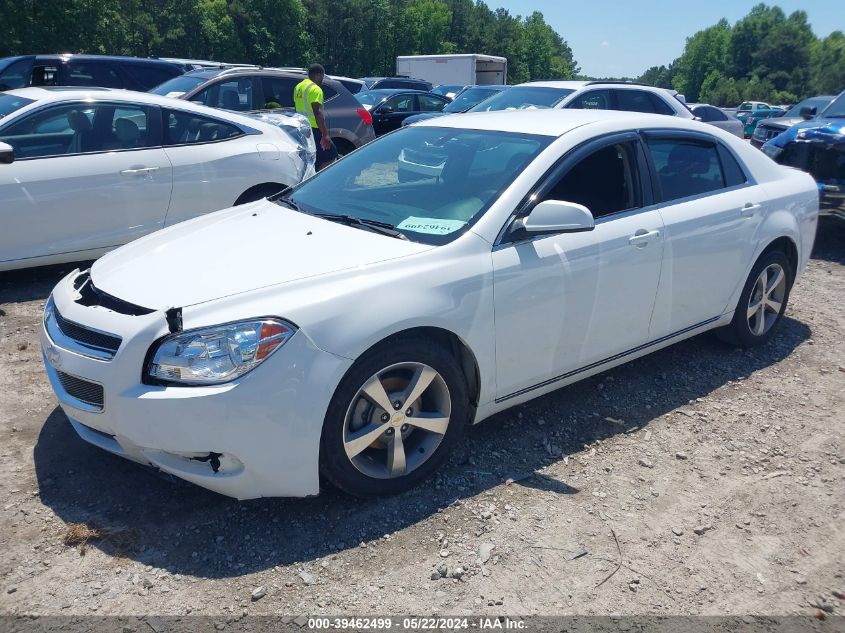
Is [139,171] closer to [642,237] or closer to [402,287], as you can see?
[402,287]

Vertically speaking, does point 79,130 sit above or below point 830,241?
above

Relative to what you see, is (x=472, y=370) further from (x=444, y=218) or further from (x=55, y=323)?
(x=55, y=323)

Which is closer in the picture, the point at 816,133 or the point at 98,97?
the point at 98,97

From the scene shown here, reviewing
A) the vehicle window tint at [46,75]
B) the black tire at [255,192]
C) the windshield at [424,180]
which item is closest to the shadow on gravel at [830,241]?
the windshield at [424,180]

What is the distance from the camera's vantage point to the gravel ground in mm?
2707

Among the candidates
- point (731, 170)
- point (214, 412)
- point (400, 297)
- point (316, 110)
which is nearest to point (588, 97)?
point (316, 110)

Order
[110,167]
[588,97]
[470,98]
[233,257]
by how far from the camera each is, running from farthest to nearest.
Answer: [470,98]
[588,97]
[110,167]
[233,257]

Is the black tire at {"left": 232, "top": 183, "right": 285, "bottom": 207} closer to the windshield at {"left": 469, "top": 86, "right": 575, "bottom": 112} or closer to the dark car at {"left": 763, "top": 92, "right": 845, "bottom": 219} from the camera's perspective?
the windshield at {"left": 469, "top": 86, "right": 575, "bottom": 112}

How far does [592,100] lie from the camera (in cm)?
991

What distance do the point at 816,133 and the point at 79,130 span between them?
299 inches

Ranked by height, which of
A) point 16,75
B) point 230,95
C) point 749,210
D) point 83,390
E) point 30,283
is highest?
point 16,75

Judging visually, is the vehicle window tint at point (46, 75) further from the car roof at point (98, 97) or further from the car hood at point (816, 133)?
the car hood at point (816, 133)

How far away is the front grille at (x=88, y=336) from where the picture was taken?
2.93m

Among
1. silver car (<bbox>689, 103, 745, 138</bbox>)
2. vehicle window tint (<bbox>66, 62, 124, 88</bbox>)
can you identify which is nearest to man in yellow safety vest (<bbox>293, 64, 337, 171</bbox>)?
vehicle window tint (<bbox>66, 62, 124, 88</bbox>)
